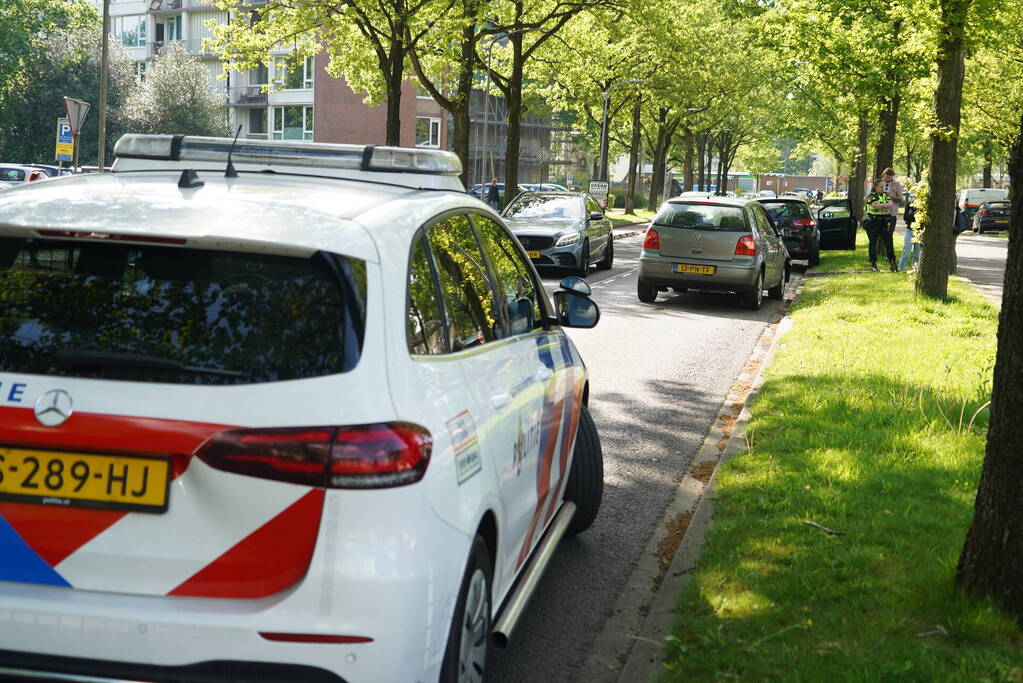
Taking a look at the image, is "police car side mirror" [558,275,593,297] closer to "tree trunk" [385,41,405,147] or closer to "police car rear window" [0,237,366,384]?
"police car rear window" [0,237,366,384]

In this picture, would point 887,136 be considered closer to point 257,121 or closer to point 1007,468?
point 1007,468

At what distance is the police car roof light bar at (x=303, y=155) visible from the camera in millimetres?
4238

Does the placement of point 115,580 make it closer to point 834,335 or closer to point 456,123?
point 834,335

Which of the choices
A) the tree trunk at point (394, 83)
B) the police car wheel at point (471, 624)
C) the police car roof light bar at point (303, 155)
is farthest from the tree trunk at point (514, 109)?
the police car wheel at point (471, 624)

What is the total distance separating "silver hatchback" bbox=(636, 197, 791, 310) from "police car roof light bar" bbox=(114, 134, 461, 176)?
13.8 m

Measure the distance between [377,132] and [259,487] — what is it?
68724mm

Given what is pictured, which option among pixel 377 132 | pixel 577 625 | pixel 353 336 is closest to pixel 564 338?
pixel 577 625

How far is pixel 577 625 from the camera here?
484 centimetres

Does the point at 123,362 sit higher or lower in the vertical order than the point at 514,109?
lower

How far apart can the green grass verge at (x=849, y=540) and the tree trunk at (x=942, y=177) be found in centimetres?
571

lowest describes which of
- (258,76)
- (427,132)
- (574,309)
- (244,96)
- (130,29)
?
(574,309)

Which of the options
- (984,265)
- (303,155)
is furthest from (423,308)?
(984,265)

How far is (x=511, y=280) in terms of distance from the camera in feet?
15.1

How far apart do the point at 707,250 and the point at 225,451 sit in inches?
620
